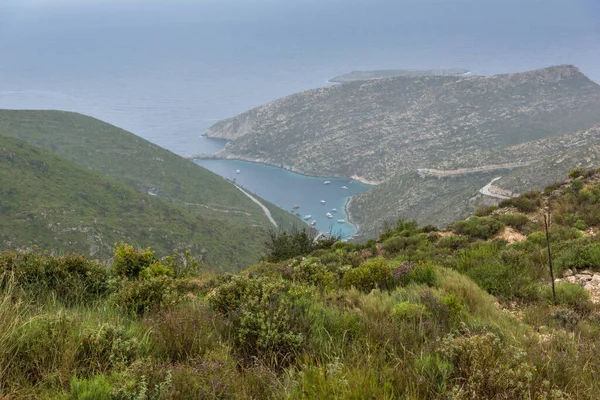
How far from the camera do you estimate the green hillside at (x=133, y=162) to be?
9544 centimetres

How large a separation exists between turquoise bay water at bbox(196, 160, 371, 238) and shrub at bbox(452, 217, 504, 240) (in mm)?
93639

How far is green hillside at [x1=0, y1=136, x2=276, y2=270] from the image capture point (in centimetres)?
4978

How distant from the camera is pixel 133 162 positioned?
345 ft

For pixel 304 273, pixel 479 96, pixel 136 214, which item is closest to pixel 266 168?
pixel 479 96

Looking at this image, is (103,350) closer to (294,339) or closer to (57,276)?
(294,339)

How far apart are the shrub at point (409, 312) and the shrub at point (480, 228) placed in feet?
34.6

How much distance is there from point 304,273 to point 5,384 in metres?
5.76

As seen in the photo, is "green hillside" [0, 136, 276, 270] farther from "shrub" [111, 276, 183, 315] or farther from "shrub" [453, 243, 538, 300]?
"shrub" [111, 276, 183, 315]

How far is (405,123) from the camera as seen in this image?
15850cm

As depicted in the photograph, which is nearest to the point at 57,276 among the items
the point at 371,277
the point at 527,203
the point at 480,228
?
the point at 371,277

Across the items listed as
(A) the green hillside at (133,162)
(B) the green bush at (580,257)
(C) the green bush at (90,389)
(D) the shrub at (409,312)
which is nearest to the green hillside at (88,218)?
(A) the green hillside at (133,162)

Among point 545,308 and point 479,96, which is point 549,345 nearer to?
point 545,308

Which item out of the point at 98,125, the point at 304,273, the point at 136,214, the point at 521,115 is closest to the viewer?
the point at 304,273

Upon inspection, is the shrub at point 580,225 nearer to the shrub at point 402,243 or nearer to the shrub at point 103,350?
the shrub at point 402,243
